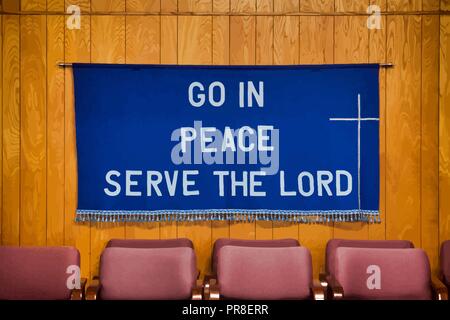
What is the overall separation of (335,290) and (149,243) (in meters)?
1.49

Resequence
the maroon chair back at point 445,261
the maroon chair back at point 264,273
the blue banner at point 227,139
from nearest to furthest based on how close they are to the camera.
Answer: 1. the maroon chair back at point 264,273
2. the maroon chair back at point 445,261
3. the blue banner at point 227,139

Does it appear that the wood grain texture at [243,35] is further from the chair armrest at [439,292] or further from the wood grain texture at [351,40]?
the chair armrest at [439,292]

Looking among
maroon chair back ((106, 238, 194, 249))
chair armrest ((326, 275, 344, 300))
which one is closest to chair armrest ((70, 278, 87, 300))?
maroon chair back ((106, 238, 194, 249))

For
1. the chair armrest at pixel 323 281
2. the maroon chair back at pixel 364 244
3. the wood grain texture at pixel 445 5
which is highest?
the wood grain texture at pixel 445 5

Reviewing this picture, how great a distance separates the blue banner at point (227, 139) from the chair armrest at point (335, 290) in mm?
813

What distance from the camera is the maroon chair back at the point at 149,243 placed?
4.23m

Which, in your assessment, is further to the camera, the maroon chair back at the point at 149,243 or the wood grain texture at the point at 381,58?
the wood grain texture at the point at 381,58

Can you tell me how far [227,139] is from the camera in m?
4.48

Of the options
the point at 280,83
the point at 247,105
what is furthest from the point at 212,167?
the point at 280,83

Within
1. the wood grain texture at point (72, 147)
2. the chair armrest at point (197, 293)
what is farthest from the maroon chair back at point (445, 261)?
the wood grain texture at point (72, 147)

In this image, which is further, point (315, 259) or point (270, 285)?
point (315, 259)

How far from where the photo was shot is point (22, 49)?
4.49m
